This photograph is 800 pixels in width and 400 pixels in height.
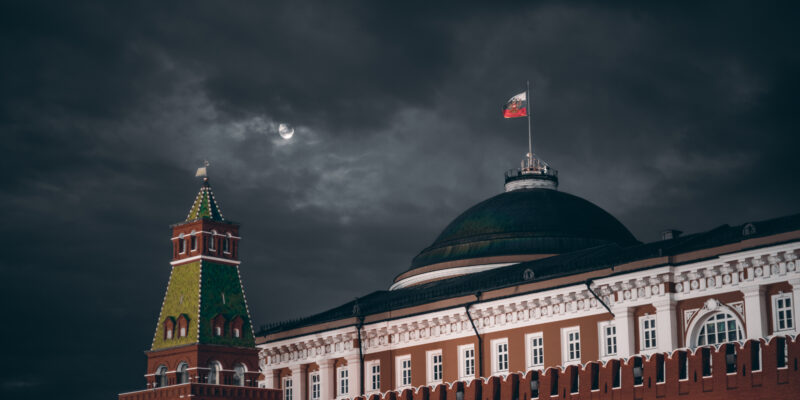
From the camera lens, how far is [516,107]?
66.8 meters

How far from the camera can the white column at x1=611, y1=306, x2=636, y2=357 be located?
47406 millimetres

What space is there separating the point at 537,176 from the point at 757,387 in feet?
98.3

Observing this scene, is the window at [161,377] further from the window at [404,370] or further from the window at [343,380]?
the window at [404,370]

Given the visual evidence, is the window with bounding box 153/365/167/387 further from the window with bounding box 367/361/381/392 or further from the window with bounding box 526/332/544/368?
the window with bounding box 526/332/544/368

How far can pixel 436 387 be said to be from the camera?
5094 cm

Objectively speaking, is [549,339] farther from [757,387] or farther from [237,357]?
[237,357]

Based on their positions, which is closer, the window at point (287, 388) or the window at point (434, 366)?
the window at point (434, 366)

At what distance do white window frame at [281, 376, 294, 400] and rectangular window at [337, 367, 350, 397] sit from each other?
10.7 ft

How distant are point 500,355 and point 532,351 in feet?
5.74

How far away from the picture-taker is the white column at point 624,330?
47.4 m

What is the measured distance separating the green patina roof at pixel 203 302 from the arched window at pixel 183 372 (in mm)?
1017

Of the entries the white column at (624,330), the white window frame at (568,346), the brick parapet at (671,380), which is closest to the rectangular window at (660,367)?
the brick parapet at (671,380)

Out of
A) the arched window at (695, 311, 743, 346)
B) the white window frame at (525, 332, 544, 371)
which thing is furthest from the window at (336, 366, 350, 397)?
the arched window at (695, 311, 743, 346)

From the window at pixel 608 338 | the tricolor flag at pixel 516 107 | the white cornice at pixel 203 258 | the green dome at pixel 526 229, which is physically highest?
the tricolor flag at pixel 516 107
